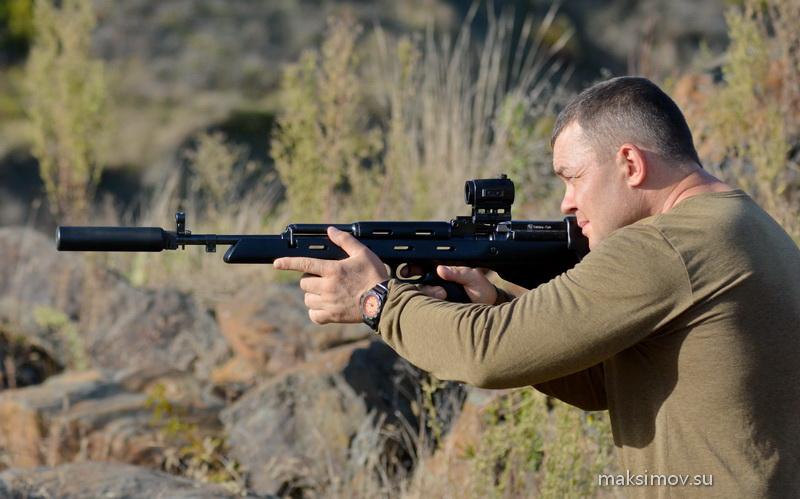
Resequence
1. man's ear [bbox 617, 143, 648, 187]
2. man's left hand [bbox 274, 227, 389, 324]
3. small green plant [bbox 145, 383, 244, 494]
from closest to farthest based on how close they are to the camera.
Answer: man's ear [bbox 617, 143, 648, 187]
man's left hand [bbox 274, 227, 389, 324]
small green plant [bbox 145, 383, 244, 494]

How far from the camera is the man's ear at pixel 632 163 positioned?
2.34m

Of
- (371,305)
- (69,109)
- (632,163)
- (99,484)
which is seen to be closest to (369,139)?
(69,109)

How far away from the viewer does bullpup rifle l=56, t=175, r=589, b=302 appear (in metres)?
2.74

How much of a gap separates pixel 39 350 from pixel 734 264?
6.01m

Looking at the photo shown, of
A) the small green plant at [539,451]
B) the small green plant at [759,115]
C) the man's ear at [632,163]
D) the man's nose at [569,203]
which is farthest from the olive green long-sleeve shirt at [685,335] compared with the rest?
the small green plant at [759,115]

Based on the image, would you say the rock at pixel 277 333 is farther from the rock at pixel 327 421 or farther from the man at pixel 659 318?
the man at pixel 659 318

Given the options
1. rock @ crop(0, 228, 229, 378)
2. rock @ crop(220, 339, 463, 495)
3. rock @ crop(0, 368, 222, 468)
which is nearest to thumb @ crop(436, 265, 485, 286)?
rock @ crop(220, 339, 463, 495)

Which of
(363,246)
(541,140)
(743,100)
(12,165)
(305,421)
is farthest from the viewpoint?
(12,165)

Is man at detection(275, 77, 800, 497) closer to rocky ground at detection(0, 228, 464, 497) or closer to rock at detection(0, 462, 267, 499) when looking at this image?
rock at detection(0, 462, 267, 499)

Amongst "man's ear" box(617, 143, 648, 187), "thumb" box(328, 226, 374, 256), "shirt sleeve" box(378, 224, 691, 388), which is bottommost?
"shirt sleeve" box(378, 224, 691, 388)

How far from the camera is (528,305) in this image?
7.28 feet

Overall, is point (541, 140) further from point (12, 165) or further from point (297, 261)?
point (12, 165)

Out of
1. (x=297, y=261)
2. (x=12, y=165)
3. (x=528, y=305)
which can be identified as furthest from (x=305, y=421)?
(x=12, y=165)

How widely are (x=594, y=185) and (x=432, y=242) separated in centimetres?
62
